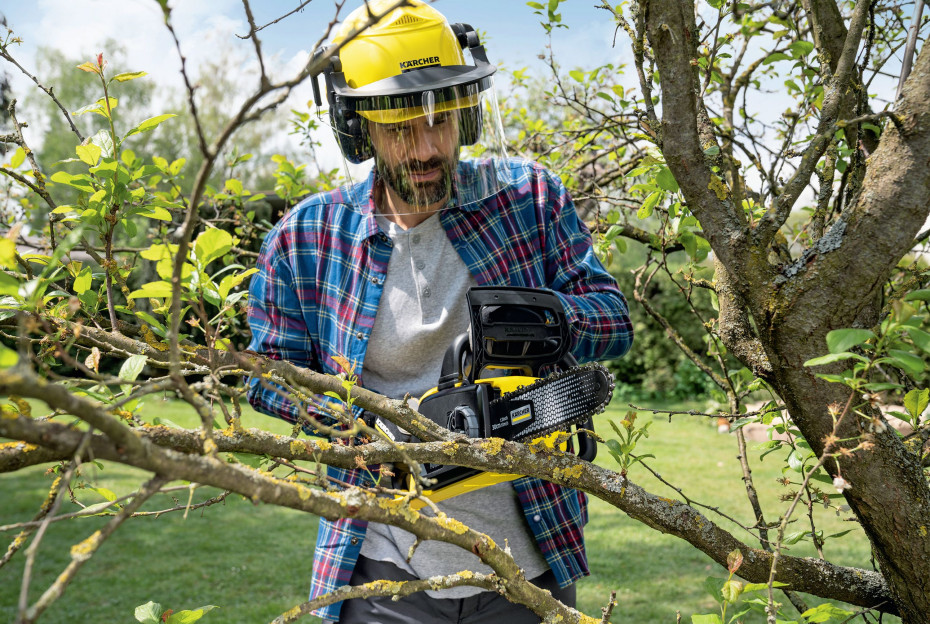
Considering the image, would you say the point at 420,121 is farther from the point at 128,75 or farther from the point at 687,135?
the point at 687,135

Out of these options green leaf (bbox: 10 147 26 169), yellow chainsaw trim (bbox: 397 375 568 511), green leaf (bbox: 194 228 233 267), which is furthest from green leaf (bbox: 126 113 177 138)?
yellow chainsaw trim (bbox: 397 375 568 511)

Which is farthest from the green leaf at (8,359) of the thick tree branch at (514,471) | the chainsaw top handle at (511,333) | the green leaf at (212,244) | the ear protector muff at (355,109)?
the ear protector muff at (355,109)

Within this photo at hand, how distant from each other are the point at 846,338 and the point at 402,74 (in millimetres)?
1256

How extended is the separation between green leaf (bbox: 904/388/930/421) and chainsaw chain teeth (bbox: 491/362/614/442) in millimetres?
519

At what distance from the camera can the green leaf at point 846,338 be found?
38.8 inches

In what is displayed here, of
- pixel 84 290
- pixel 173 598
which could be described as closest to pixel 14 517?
pixel 173 598

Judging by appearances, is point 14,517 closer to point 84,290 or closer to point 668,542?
point 668,542

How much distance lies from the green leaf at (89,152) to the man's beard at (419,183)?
76cm

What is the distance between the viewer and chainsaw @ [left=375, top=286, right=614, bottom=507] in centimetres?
148

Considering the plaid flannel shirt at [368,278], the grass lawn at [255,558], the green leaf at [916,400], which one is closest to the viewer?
the green leaf at [916,400]

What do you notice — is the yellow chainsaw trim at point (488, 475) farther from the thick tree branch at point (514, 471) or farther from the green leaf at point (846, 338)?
the green leaf at point (846, 338)

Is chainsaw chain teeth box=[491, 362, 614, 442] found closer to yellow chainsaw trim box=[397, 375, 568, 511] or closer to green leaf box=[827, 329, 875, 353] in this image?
yellow chainsaw trim box=[397, 375, 568, 511]

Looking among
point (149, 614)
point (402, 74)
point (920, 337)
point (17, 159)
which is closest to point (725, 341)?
Result: point (920, 337)

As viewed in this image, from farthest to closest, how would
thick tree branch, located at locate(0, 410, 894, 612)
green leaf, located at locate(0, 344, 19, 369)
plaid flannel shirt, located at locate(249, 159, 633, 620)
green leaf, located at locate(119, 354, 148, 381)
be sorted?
plaid flannel shirt, located at locate(249, 159, 633, 620)
green leaf, located at locate(119, 354, 148, 381)
thick tree branch, located at locate(0, 410, 894, 612)
green leaf, located at locate(0, 344, 19, 369)
